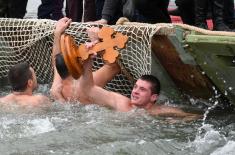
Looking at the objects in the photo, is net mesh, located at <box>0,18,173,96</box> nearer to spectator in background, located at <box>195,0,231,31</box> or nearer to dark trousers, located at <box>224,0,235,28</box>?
spectator in background, located at <box>195,0,231,31</box>

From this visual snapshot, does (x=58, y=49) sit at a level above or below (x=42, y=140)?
above

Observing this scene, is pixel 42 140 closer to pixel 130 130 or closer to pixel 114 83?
pixel 130 130

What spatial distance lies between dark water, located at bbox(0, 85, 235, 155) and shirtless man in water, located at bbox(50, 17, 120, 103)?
102 millimetres

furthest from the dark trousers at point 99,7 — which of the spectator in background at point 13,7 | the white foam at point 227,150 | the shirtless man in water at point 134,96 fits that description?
the white foam at point 227,150

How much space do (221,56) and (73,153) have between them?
5.68 ft

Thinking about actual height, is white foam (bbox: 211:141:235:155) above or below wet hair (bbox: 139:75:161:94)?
below

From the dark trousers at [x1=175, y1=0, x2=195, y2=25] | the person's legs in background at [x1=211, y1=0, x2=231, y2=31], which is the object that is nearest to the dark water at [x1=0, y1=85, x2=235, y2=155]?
the person's legs in background at [x1=211, y1=0, x2=231, y2=31]

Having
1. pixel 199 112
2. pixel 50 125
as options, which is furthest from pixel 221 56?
pixel 50 125

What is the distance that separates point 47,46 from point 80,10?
84 cm

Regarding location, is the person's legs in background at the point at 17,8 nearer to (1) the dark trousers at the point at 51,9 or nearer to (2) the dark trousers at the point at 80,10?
(1) the dark trousers at the point at 51,9

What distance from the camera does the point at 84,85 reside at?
6152 millimetres

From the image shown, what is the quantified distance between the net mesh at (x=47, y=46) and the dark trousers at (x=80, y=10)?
0.62m

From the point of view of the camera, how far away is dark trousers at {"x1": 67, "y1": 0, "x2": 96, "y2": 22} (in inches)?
303

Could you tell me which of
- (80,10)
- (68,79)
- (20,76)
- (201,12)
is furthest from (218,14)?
(80,10)
